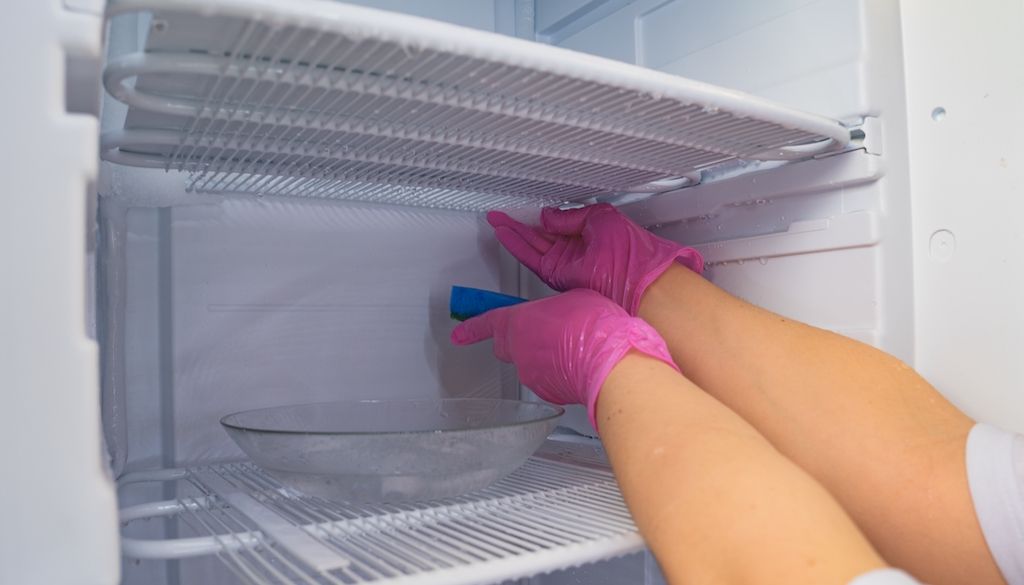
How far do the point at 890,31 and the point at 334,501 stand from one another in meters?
0.78

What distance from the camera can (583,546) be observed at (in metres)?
0.60

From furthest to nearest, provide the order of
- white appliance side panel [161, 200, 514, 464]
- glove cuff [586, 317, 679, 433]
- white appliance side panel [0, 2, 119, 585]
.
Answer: white appliance side panel [161, 200, 514, 464]
glove cuff [586, 317, 679, 433]
white appliance side panel [0, 2, 119, 585]

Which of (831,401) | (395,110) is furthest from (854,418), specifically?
(395,110)

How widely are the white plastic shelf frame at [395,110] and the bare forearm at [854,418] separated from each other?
21cm

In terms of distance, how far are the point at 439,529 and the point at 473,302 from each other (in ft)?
1.53

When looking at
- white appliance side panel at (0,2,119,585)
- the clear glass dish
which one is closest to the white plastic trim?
the clear glass dish

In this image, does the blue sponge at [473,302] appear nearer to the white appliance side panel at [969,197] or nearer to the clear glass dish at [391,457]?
the clear glass dish at [391,457]

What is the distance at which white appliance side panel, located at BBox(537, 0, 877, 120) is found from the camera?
82cm

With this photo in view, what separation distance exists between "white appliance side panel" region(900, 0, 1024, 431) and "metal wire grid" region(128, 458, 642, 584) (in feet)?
1.26

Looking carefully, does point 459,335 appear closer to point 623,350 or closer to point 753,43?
point 623,350

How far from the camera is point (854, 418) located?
28.6 inches

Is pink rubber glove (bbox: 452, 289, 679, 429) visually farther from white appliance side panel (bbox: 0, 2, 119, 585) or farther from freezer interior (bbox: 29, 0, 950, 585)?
white appliance side panel (bbox: 0, 2, 119, 585)

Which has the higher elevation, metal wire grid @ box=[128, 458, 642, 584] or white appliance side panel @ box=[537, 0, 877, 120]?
white appliance side panel @ box=[537, 0, 877, 120]

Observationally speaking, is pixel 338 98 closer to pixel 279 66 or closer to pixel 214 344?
pixel 279 66
